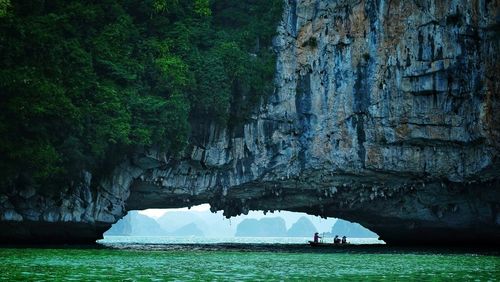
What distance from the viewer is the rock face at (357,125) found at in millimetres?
35250

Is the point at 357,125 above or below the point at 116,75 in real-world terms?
below

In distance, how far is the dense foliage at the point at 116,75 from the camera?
27234 millimetres

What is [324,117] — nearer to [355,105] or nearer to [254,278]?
[355,105]

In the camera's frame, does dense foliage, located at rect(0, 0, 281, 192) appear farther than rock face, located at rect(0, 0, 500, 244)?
No

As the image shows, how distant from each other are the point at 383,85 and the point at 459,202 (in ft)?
28.4

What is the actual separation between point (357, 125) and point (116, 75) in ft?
42.3

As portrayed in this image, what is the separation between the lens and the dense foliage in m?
27.2

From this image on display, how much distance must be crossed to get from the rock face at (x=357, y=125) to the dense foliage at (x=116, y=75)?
161 centimetres

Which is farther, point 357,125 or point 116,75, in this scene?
point 357,125

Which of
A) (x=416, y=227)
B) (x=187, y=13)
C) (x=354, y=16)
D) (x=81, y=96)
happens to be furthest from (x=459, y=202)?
(x=81, y=96)

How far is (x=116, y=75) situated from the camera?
32.3 m

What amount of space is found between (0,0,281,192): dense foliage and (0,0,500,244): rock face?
5.27 ft

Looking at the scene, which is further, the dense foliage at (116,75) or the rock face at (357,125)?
the rock face at (357,125)

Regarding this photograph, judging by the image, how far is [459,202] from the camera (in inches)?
1540
